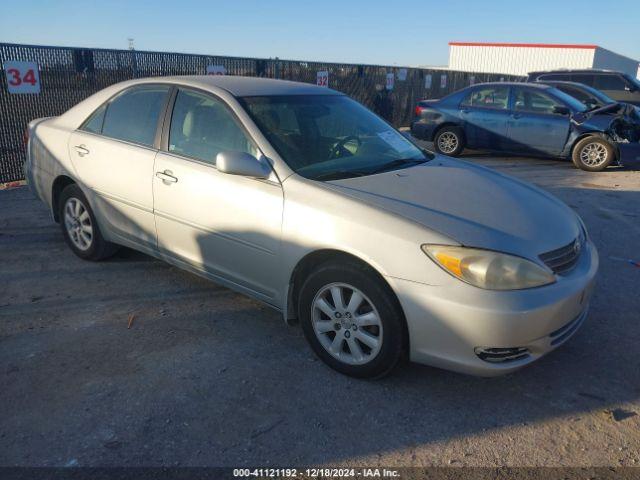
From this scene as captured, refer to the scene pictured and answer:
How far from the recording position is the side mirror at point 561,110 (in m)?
9.71

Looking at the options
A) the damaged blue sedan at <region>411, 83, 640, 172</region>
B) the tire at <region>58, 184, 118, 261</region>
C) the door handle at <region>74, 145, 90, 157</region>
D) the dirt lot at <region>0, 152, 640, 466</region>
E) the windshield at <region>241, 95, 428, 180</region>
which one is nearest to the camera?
the dirt lot at <region>0, 152, 640, 466</region>

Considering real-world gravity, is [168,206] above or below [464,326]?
above

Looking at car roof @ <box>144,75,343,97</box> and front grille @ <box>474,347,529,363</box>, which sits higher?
car roof @ <box>144,75,343,97</box>

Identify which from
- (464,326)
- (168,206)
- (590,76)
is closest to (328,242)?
(464,326)

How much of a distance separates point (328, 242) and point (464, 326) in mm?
824

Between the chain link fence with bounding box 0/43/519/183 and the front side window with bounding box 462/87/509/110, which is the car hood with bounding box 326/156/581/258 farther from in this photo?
the front side window with bounding box 462/87/509/110

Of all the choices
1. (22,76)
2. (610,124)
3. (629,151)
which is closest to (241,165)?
(22,76)

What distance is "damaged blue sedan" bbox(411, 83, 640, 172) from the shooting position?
9555mm

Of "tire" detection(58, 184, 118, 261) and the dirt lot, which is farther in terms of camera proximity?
"tire" detection(58, 184, 118, 261)

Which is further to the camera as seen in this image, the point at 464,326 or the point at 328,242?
the point at 328,242

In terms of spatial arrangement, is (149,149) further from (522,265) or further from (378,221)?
(522,265)

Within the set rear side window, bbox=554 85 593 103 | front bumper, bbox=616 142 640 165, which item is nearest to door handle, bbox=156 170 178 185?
front bumper, bbox=616 142 640 165

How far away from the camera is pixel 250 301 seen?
13.3ft

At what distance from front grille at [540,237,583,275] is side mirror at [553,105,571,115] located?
7.55m
